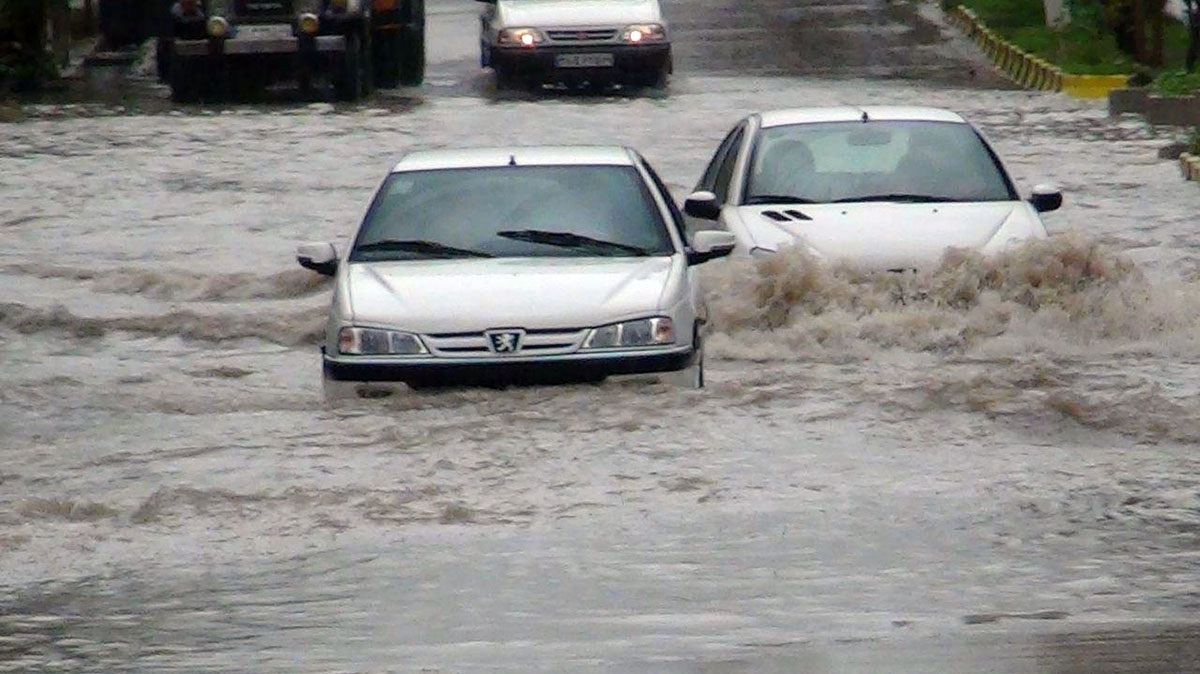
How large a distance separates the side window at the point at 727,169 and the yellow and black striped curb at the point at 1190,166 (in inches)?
318

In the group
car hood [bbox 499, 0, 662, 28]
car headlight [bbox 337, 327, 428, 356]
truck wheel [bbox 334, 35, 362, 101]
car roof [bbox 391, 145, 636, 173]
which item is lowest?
truck wheel [bbox 334, 35, 362, 101]

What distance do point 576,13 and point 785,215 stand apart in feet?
59.1

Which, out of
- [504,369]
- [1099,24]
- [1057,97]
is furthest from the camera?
[1099,24]

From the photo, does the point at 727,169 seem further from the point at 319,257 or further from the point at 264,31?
the point at 264,31

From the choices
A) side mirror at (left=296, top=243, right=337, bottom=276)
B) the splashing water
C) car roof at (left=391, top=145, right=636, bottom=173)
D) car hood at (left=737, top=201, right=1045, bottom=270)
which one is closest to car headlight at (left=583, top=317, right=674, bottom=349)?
side mirror at (left=296, top=243, right=337, bottom=276)

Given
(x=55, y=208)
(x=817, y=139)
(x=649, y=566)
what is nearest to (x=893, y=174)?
(x=817, y=139)

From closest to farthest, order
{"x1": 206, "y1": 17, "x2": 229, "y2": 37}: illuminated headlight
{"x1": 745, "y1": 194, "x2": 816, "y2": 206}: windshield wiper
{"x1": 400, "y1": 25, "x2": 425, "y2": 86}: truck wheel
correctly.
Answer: {"x1": 745, "y1": 194, "x2": 816, "y2": 206}: windshield wiper → {"x1": 206, "y1": 17, "x2": 229, "y2": 37}: illuminated headlight → {"x1": 400, "y1": 25, "x2": 425, "y2": 86}: truck wheel

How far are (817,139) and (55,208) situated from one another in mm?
9658

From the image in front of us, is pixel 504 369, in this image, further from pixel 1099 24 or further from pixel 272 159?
pixel 1099 24

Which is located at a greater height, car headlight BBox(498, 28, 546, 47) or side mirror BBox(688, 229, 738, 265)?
side mirror BBox(688, 229, 738, 265)

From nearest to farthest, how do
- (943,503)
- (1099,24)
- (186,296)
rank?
(943,503) < (186,296) < (1099,24)

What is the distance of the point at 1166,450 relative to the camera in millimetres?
10562

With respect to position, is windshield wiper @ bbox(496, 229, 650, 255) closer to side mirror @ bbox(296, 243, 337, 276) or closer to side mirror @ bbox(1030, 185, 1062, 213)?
side mirror @ bbox(296, 243, 337, 276)

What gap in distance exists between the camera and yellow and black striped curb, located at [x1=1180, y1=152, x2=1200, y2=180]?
22.2 m
